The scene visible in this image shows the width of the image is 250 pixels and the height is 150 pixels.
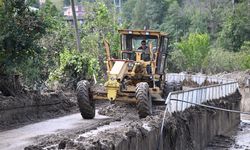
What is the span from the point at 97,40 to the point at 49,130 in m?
20.3

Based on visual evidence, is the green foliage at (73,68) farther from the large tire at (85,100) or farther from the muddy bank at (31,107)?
the large tire at (85,100)

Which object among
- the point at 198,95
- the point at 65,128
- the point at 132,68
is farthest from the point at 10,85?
the point at 198,95

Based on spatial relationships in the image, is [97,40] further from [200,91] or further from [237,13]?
[237,13]

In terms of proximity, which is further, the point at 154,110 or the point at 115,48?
the point at 115,48

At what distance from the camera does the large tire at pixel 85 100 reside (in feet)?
58.0

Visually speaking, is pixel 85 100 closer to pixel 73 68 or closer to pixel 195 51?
pixel 73 68

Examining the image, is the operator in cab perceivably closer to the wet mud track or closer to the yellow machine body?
the yellow machine body

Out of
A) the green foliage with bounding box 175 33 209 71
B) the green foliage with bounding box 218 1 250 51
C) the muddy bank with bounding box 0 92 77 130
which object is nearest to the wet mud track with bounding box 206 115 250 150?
the muddy bank with bounding box 0 92 77 130

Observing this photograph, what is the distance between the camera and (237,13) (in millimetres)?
62312

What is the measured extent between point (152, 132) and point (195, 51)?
144 feet

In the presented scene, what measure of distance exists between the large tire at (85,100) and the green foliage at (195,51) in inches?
1583

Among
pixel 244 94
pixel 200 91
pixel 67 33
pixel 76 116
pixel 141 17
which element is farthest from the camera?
pixel 141 17

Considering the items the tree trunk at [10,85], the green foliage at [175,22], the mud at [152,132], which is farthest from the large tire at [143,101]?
the green foliage at [175,22]

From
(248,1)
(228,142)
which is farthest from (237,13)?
(228,142)
